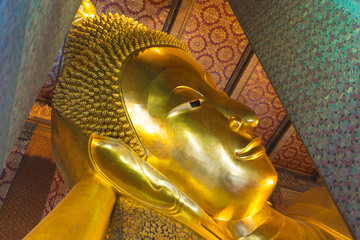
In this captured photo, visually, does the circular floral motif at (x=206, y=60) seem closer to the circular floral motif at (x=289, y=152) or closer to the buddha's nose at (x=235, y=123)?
the circular floral motif at (x=289, y=152)

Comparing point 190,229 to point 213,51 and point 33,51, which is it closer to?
point 33,51

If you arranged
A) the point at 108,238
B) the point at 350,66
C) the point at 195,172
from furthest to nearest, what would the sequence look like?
the point at 195,172 → the point at 108,238 → the point at 350,66

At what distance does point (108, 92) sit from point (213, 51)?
4.29 feet

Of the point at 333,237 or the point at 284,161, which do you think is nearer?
the point at 333,237

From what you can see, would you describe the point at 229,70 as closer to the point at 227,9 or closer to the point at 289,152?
the point at 227,9

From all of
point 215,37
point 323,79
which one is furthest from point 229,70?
point 323,79

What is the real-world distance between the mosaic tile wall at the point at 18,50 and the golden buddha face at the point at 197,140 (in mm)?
770

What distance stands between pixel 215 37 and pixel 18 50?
7.09 feet

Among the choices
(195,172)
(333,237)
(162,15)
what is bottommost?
(333,237)

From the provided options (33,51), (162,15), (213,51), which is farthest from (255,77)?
(33,51)

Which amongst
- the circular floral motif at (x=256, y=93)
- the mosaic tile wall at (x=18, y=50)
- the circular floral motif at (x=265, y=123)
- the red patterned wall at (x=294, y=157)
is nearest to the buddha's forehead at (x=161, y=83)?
the mosaic tile wall at (x=18, y=50)

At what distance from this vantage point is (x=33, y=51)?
453 mm

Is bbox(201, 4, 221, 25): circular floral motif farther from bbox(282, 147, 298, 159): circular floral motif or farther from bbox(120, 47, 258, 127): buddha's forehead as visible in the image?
bbox(282, 147, 298, 159): circular floral motif

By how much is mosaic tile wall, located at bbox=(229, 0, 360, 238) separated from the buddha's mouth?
1.41ft
